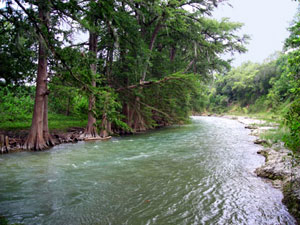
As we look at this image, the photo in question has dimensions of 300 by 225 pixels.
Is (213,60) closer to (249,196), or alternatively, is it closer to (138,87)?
(138,87)

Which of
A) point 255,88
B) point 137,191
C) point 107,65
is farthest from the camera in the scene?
point 255,88

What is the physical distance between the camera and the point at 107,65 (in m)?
16.3

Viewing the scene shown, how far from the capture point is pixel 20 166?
8.26m

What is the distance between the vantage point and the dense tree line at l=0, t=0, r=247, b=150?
482 centimetres

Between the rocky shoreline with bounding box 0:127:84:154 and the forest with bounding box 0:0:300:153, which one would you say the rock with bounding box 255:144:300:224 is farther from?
the rocky shoreline with bounding box 0:127:84:154

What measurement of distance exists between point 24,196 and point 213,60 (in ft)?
74.7

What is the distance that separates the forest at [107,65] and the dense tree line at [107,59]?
30 millimetres

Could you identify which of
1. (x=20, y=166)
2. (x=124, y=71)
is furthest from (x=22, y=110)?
(x=20, y=166)

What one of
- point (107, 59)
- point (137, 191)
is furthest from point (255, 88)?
point (137, 191)

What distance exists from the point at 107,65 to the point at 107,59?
0.64m

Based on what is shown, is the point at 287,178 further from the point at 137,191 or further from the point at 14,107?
the point at 14,107

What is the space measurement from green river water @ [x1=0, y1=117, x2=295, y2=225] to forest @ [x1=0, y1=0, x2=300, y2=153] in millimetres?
1564

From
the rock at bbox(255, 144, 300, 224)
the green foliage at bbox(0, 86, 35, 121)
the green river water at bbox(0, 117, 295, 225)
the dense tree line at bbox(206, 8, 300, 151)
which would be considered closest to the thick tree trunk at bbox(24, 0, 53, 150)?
the green river water at bbox(0, 117, 295, 225)

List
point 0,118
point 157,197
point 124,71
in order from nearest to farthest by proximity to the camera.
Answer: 1. point 157,197
2. point 0,118
3. point 124,71
